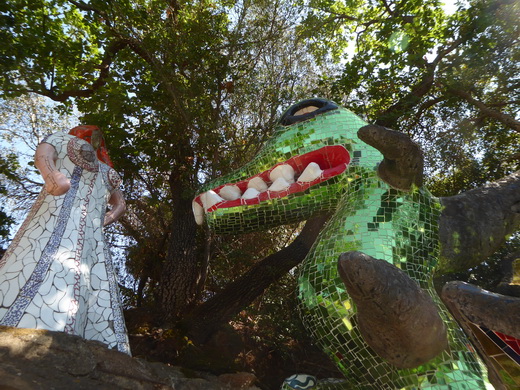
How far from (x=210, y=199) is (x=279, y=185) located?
358 mm

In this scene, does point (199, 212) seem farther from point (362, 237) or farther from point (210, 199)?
point (362, 237)

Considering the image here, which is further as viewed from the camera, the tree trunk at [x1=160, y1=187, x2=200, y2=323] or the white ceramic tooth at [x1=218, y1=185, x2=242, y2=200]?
the tree trunk at [x1=160, y1=187, x2=200, y2=323]

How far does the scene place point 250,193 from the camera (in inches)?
83.3

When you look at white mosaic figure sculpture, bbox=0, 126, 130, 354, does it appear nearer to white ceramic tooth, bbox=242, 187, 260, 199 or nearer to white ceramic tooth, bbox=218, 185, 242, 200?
white ceramic tooth, bbox=218, 185, 242, 200

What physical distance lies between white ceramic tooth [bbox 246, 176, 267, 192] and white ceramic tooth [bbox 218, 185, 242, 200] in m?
0.08

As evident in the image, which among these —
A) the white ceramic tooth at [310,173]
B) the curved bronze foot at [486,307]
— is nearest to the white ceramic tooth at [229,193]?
the white ceramic tooth at [310,173]

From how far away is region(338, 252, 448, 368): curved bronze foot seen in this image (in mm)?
1284

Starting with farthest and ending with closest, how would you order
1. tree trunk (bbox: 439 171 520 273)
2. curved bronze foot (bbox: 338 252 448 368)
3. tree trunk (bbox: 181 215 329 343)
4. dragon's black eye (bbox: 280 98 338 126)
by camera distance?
tree trunk (bbox: 181 215 329 343)
dragon's black eye (bbox: 280 98 338 126)
tree trunk (bbox: 439 171 520 273)
curved bronze foot (bbox: 338 252 448 368)

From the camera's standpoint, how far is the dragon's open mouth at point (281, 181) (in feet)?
6.79

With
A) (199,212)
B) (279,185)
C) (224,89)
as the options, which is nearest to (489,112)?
(224,89)

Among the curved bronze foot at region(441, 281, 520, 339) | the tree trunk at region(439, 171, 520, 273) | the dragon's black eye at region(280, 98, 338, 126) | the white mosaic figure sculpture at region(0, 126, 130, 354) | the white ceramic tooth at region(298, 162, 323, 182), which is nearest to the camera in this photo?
the curved bronze foot at region(441, 281, 520, 339)

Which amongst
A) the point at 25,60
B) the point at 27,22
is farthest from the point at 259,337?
the point at 27,22

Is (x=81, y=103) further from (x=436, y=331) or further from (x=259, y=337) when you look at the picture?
(x=436, y=331)

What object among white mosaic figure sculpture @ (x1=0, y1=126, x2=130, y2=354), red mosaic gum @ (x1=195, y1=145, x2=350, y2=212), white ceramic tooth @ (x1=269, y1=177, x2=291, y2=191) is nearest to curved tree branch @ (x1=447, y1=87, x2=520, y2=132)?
red mosaic gum @ (x1=195, y1=145, x2=350, y2=212)
